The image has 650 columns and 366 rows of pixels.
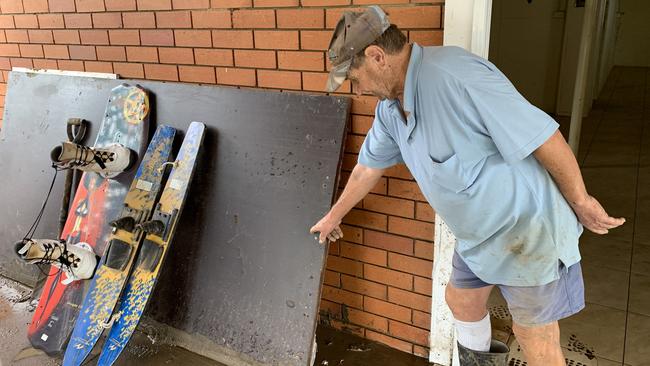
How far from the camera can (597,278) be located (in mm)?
2805

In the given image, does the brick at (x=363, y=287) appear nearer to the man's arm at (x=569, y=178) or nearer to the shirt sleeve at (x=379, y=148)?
the shirt sleeve at (x=379, y=148)

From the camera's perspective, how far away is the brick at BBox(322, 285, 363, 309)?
8.03ft

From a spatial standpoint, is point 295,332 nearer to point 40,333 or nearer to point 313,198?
point 313,198

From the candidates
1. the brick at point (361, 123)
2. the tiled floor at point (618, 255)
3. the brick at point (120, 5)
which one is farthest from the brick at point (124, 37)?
the tiled floor at point (618, 255)

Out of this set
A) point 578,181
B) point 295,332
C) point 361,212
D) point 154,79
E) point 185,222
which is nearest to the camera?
point 578,181

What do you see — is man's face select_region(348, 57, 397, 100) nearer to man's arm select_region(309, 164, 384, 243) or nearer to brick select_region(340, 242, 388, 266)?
man's arm select_region(309, 164, 384, 243)

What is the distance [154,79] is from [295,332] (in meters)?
1.55

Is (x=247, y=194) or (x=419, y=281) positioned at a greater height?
(x=247, y=194)

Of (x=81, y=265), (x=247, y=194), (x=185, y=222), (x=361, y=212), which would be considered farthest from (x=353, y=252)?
(x=81, y=265)

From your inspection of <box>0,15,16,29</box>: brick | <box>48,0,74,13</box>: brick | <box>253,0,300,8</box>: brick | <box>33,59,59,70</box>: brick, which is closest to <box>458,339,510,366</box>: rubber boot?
<box>253,0,300,8</box>: brick

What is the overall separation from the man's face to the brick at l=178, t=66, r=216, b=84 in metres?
1.26

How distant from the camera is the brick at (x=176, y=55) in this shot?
253 cm

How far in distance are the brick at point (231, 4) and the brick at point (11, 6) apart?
64.9 inches

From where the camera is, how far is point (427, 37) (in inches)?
73.7
